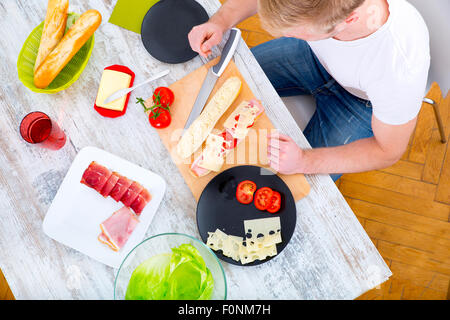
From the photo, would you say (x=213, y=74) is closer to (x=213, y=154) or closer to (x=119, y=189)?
(x=213, y=154)

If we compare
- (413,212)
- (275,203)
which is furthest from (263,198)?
(413,212)

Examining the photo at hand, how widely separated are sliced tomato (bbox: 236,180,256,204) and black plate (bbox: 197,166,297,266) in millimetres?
12

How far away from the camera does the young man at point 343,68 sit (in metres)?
0.73

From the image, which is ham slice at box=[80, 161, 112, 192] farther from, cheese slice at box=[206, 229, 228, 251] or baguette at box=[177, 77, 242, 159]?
cheese slice at box=[206, 229, 228, 251]

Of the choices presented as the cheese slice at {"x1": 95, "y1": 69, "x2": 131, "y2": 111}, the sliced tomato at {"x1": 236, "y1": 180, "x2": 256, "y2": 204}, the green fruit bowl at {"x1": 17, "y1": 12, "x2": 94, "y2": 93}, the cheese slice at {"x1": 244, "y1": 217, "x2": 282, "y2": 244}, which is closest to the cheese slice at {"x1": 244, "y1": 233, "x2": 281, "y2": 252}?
the cheese slice at {"x1": 244, "y1": 217, "x2": 282, "y2": 244}

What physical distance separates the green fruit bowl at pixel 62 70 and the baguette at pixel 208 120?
1.17 ft

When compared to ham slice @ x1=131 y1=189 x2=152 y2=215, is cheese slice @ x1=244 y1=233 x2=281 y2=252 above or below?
below

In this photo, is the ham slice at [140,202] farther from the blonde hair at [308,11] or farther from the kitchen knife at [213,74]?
the blonde hair at [308,11]

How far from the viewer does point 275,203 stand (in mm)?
940

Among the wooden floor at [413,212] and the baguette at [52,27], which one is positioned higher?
the baguette at [52,27]

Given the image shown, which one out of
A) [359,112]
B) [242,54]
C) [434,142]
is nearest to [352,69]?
[359,112]

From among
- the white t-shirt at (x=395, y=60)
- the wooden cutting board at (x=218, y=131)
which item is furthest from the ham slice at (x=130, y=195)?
the white t-shirt at (x=395, y=60)

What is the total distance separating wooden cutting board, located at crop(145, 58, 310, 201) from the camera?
996mm

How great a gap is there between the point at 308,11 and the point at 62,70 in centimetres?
72
